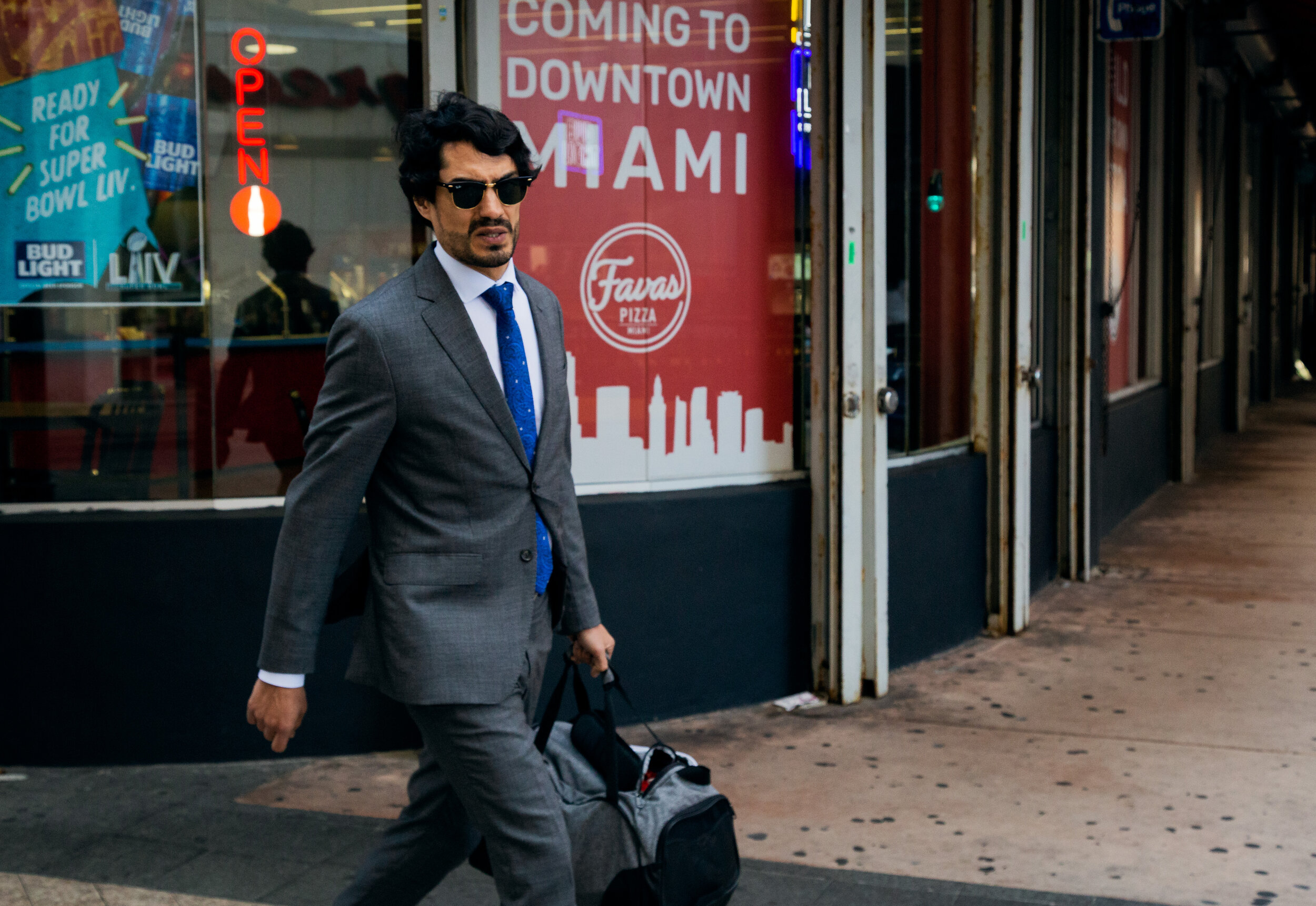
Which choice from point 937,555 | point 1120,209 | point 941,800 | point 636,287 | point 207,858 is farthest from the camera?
point 1120,209

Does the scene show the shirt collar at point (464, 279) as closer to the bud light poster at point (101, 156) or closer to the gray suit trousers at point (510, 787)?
the gray suit trousers at point (510, 787)

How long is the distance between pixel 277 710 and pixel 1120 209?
860 cm

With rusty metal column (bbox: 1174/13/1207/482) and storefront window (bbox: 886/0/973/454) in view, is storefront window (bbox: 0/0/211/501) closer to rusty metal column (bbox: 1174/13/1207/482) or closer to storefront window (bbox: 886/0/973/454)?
storefront window (bbox: 886/0/973/454)

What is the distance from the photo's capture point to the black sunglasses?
2.38 meters

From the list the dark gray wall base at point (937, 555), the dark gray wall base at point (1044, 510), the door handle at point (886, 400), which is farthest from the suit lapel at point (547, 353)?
the dark gray wall base at point (1044, 510)

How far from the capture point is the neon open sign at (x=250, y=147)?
4.71 m

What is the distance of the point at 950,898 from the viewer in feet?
11.5

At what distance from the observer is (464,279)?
97.7 inches

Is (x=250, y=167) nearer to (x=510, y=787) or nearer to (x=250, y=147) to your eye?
(x=250, y=147)

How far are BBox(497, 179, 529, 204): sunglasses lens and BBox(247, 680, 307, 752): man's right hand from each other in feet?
2.97

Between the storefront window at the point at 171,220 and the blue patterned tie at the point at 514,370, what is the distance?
8.03 ft

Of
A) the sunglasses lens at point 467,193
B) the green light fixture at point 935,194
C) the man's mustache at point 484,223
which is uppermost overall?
the green light fixture at point 935,194

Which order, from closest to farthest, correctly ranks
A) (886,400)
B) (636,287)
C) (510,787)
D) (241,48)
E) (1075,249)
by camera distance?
(510,787) → (241,48) → (636,287) → (886,400) → (1075,249)

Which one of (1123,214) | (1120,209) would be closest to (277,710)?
(1120,209)
